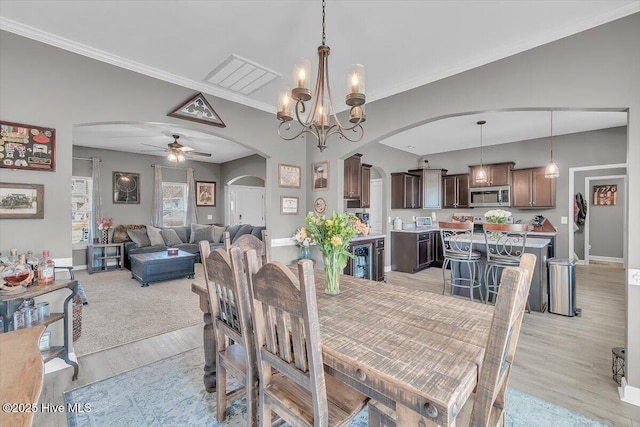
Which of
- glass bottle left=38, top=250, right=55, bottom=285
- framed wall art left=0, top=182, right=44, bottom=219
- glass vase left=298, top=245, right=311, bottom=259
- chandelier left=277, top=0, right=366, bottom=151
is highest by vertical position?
chandelier left=277, top=0, right=366, bottom=151

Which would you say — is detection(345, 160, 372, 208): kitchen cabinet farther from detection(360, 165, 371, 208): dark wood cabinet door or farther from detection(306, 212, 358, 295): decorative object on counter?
detection(306, 212, 358, 295): decorative object on counter

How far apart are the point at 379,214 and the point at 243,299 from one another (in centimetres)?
545

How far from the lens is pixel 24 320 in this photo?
211 centimetres

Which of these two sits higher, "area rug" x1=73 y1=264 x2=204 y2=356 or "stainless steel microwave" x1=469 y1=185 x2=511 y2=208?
"stainless steel microwave" x1=469 y1=185 x2=511 y2=208

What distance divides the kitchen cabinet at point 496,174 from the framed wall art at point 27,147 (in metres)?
6.93

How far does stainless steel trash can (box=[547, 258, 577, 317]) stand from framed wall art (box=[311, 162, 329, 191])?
3.14 m

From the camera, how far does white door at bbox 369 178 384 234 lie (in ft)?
21.2

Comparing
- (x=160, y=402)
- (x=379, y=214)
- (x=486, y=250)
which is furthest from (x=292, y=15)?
(x=379, y=214)

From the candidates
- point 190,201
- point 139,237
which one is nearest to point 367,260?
point 139,237

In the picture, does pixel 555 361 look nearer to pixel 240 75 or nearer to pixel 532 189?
pixel 240 75

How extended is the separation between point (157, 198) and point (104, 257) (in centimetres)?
189

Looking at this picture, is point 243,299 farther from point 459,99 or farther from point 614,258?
point 614,258

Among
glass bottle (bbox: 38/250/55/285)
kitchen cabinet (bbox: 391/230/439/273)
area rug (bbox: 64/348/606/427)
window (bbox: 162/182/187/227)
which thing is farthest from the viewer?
window (bbox: 162/182/187/227)

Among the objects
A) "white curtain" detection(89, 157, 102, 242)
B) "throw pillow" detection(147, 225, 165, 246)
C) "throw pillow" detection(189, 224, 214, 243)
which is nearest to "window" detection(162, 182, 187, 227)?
"throw pillow" detection(189, 224, 214, 243)
